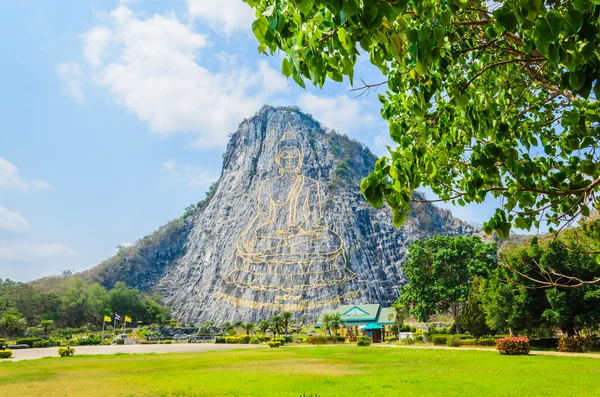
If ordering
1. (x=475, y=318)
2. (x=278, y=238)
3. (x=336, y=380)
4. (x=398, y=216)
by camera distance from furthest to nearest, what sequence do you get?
1. (x=278, y=238)
2. (x=475, y=318)
3. (x=336, y=380)
4. (x=398, y=216)

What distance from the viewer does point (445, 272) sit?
40125mm

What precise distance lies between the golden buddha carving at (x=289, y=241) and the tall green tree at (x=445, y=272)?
3131cm

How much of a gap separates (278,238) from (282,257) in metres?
3.54

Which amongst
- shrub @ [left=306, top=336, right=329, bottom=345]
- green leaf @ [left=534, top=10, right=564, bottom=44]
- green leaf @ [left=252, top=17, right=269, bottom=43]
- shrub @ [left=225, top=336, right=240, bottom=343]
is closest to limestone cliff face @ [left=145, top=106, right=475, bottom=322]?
shrub @ [left=225, top=336, right=240, bottom=343]

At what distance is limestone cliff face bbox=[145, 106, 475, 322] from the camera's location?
7062 centimetres

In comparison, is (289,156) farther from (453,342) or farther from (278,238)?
(453,342)

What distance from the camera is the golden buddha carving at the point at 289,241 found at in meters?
72.2

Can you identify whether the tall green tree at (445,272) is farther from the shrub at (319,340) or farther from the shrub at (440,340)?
the shrub at (319,340)

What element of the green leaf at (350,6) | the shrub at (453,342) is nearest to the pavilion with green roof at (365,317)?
the shrub at (453,342)

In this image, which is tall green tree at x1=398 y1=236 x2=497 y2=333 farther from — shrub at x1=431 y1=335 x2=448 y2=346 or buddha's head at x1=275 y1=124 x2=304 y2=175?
buddha's head at x1=275 y1=124 x2=304 y2=175

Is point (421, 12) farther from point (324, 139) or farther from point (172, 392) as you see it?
point (324, 139)

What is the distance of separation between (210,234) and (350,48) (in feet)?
Result: 294

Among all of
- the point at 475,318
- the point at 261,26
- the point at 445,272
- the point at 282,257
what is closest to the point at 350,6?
the point at 261,26

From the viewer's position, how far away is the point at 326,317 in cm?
4619
